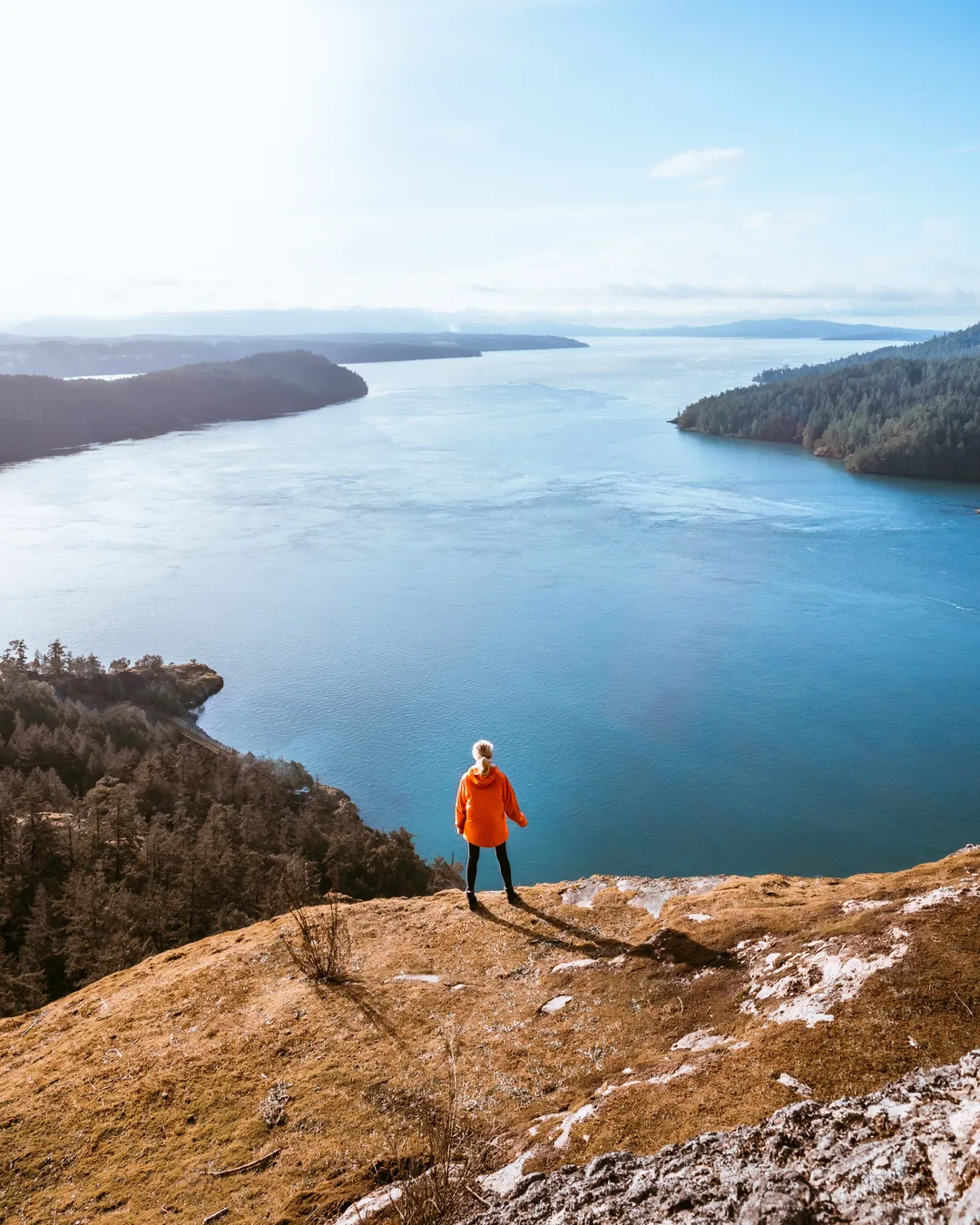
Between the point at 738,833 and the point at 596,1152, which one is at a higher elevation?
the point at 596,1152

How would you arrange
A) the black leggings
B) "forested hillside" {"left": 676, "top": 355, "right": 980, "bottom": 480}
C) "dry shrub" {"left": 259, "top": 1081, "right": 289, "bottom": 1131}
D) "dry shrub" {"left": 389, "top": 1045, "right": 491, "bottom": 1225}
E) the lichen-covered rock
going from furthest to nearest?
"forested hillside" {"left": 676, "top": 355, "right": 980, "bottom": 480} < the black leggings < "dry shrub" {"left": 259, "top": 1081, "right": 289, "bottom": 1131} < "dry shrub" {"left": 389, "top": 1045, "right": 491, "bottom": 1225} < the lichen-covered rock

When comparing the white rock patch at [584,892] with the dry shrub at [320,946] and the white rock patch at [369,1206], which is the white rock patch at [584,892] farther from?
the white rock patch at [369,1206]

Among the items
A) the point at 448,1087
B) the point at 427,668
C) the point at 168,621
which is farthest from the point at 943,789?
the point at 168,621

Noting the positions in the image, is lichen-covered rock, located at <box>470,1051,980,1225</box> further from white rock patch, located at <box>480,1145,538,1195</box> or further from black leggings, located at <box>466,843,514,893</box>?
black leggings, located at <box>466,843,514,893</box>

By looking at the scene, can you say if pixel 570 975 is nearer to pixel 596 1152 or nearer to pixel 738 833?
pixel 596 1152

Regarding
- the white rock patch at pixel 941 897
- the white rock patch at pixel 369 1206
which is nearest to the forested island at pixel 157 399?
the white rock patch at pixel 369 1206

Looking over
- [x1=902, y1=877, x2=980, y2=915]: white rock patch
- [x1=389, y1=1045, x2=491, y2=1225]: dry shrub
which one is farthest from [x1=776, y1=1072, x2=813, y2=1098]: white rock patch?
[x1=902, y1=877, x2=980, y2=915]: white rock patch
